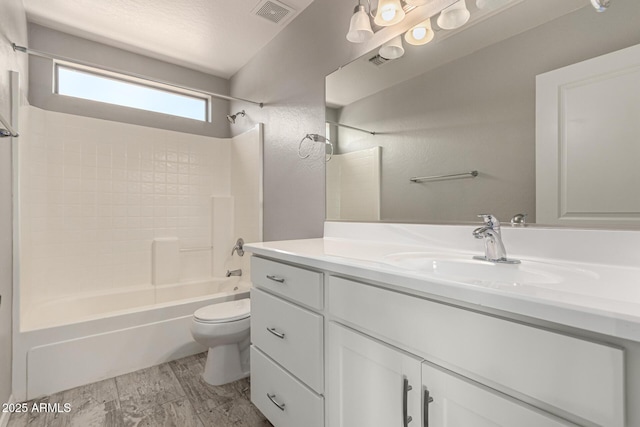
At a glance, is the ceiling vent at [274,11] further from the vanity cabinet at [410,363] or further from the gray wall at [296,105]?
the vanity cabinet at [410,363]

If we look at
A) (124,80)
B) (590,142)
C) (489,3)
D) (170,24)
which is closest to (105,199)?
(124,80)

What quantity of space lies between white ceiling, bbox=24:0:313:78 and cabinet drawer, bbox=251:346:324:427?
7.33 feet

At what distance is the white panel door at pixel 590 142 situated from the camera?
0.86 meters

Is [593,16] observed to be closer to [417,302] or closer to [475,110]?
[475,110]

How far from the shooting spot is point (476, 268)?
3.25 ft

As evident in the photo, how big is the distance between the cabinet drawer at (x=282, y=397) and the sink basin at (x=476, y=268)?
0.59 m

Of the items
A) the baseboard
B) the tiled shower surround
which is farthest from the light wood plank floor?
the tiled shower surround

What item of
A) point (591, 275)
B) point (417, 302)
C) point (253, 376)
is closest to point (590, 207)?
point (591, 275)

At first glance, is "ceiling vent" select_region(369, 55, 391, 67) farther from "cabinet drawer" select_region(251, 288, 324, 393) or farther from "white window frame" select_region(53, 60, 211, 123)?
"white window frame" select_region(53, 60, 211, 123)

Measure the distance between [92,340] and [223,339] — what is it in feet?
2.75

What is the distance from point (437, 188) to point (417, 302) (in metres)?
0.73

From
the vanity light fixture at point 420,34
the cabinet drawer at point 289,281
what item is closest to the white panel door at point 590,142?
the vanity light fixture at point 420,34

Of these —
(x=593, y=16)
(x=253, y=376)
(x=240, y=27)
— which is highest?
(x=240, y=27)

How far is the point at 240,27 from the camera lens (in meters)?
2.26
